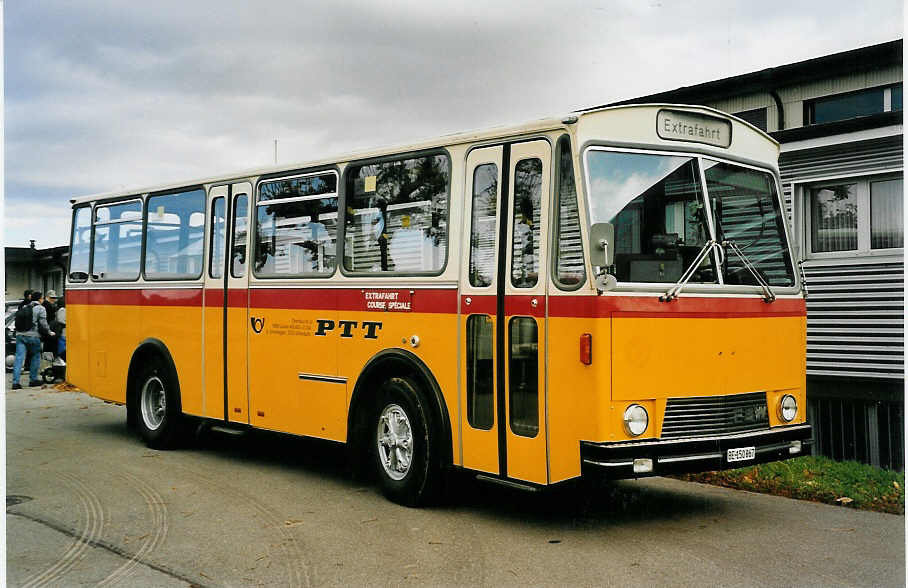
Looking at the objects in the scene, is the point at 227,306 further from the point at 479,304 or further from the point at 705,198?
the point at 705,198

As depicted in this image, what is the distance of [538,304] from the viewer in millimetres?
7273

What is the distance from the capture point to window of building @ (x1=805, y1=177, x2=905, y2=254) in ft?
39.9

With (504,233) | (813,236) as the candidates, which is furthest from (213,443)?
(813,236)

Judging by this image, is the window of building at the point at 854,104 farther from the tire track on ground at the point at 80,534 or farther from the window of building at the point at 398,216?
the tire track on ground at the point at 80,534

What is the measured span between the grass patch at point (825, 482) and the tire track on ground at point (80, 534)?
5447 mm

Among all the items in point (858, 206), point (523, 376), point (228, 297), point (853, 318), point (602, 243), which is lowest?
point (523, 376)

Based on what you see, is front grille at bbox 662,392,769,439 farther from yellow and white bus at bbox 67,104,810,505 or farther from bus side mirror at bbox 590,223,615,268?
bus side mirror at bbox 590,223,615,268

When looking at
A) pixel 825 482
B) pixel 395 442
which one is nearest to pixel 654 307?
pixel 395 442

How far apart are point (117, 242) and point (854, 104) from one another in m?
12.0

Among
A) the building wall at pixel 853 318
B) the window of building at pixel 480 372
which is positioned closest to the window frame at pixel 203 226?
the window of building at pixel 480 372

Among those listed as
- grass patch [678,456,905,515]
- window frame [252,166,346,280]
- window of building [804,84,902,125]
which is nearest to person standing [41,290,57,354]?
window frame [252,166,346,280]

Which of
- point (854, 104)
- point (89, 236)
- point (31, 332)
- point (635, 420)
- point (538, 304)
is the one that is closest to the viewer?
point (635, 420)

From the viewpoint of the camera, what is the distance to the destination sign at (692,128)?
293 inches

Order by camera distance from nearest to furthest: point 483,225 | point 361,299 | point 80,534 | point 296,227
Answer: point 80,534 < point 483,225 < point 361,299 < point 296,227
